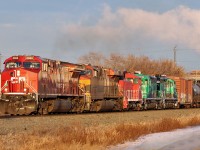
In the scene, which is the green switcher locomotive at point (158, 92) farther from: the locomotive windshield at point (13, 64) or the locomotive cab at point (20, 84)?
the locomotive windshield at point (13, 64)

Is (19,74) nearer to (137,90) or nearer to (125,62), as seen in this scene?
(137,90)

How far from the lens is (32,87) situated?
24.1 meters

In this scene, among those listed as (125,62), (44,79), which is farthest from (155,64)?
(44,79)

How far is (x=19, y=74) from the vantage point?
2442 cm

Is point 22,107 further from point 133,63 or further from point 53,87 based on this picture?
point 133,63

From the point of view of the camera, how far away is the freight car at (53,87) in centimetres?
2397

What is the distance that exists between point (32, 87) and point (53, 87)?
2.19 m

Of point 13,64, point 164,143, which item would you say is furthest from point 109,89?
point 164,143

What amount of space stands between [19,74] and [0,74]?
1288 millimetres

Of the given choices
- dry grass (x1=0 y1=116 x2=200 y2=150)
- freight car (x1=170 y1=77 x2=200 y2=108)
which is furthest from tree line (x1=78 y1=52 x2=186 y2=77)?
dry grass (x1=0 y1=116 x2=200 y2=150)

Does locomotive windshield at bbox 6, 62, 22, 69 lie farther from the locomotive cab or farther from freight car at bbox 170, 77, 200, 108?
freight car at bbox 170, 77, 200, 108

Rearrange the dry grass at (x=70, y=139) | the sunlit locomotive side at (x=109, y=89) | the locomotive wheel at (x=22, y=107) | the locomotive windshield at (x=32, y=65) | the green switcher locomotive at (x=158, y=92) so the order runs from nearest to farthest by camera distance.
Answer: the dry grass at (x=70, y=139), the locomotive wheel at (x=22, y=107), the locomotive windshield at (x=32, y=65), the sunlit locomotive side at (x=109, y=89), the green switcher locomotive at (x=158, y=92)

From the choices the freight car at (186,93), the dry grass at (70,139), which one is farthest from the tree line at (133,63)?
the dry grass at (70,139)

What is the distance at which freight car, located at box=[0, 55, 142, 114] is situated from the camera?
78.6 feet
